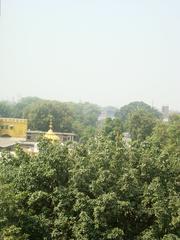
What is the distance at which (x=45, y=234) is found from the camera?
12414 mm

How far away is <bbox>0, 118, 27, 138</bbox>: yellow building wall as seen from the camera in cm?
4434

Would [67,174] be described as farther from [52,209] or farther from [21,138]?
[21,138]

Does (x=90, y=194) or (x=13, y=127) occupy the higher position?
(x=90, y=194)

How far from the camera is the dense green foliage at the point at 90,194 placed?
39.9ft

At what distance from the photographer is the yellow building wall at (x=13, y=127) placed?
44.3 metres

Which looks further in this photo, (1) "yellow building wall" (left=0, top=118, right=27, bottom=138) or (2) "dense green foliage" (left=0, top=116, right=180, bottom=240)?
(1) "yellow building wall" (left=0, top=118, right=27, bottom=138)

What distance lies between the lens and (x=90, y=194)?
12.9 metres

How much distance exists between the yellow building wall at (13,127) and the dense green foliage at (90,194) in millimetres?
30404

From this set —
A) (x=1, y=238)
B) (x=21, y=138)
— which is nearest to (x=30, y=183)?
(x=1, y=238)

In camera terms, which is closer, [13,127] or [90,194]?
[90,194]

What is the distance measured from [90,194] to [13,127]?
1266 inches

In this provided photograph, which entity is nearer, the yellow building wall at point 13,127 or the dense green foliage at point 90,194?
the dense green foliage at point 90,194

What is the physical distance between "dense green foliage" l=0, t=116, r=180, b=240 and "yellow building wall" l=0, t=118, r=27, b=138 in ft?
99.8

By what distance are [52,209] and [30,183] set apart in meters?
0.82
